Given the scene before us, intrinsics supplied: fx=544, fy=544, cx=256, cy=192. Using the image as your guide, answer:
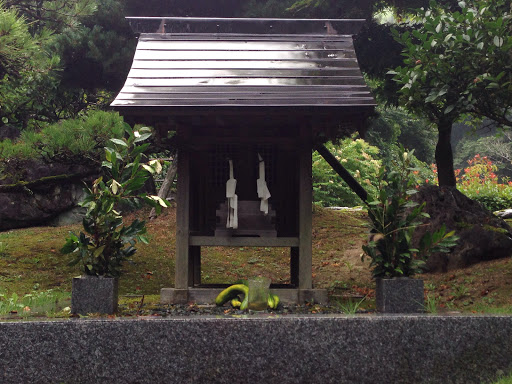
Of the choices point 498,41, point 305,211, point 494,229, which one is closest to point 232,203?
point 305,211

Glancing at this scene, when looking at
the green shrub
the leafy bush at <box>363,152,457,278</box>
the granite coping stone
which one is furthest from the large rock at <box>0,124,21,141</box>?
the leafy bush at <box>363,152,457,278</box>

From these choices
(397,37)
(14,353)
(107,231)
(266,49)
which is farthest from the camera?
(397,37)

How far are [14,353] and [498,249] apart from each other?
8.33 meters

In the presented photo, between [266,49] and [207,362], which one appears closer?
[207,362]

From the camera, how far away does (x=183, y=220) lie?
24.2ft

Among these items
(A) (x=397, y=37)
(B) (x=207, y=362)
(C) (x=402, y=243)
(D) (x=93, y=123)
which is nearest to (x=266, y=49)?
(A) (x=397, y=37)

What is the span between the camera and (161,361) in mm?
4320

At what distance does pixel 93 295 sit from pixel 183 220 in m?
2.15

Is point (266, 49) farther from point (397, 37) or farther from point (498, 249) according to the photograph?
point (498, 249)

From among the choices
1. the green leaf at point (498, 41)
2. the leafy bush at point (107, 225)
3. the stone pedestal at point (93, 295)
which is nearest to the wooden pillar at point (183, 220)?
the leafy bush at point (107, 225)

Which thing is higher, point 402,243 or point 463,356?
point 402,243

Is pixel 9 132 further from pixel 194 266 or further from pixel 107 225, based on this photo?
pixel 107 225

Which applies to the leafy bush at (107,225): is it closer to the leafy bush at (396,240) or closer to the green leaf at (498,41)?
the leafy bush at (396,240)

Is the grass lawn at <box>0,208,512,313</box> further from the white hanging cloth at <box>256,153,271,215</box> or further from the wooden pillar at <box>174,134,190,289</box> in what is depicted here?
the white hanging cloth at <box>256,153,271,215</box>
